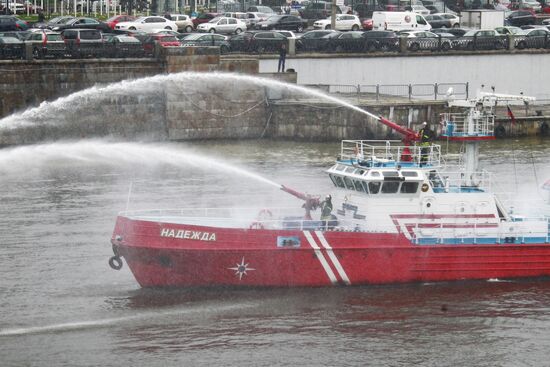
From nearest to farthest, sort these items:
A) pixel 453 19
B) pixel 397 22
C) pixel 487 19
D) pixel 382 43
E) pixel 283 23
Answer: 1. pixel 382 43
2. pixel 397 22
3. pixel 487 19
4. pixel 283 23
5. pixel 453 19

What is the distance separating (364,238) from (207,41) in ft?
95.8

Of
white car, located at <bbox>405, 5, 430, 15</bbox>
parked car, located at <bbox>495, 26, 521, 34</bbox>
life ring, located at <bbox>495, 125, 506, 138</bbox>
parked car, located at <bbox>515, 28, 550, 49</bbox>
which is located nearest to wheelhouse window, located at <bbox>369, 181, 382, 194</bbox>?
life ring, located at <bbox>495, 125, 506, 138</bbox>

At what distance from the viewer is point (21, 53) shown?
5059 centimetres

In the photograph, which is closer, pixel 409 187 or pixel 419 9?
pixel 409 187

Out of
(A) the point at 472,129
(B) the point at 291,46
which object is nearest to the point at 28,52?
(B) the point at 291,46

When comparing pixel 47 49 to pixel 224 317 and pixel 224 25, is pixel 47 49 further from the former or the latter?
pixel 224 317

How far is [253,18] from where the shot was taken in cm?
7394

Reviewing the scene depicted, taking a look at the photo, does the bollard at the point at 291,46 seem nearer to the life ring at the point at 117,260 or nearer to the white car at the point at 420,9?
the white car at the point at 420,9

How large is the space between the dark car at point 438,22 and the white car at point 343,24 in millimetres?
5542

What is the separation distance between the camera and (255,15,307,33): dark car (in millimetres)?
70500

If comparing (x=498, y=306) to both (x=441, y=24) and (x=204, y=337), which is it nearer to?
(x=204, y=337)

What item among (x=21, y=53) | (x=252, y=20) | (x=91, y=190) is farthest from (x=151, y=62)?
(x=252, y=20)

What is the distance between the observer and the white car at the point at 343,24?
70250 millimetres

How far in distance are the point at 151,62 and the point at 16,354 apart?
29.1 m
